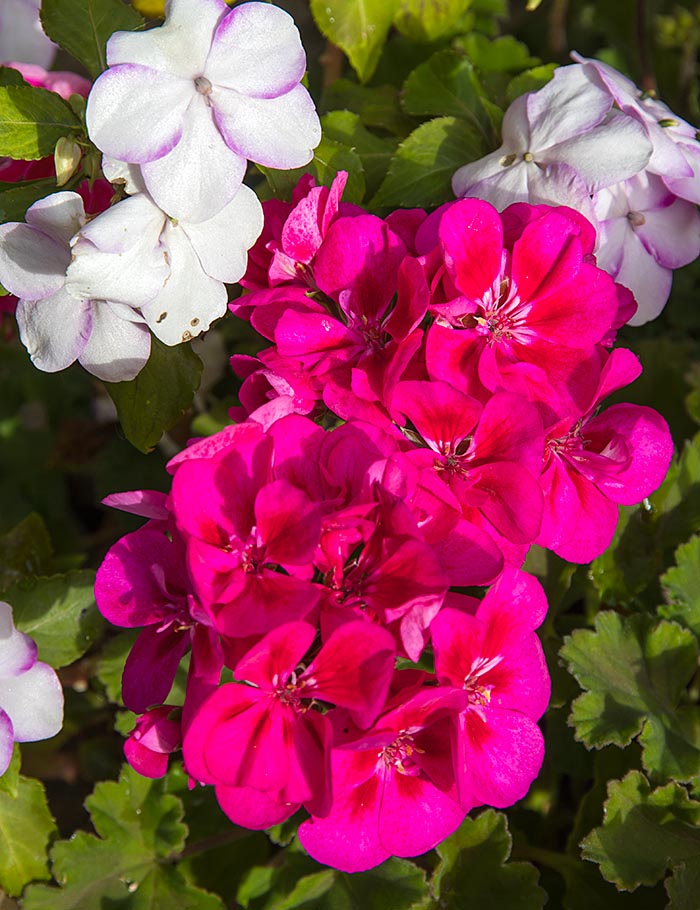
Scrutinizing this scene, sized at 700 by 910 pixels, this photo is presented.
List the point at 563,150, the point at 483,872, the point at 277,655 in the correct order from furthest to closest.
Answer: the point at 483,872 → the point at 563,150 → the point at 277,655

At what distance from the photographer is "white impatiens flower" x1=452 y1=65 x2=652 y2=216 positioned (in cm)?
105

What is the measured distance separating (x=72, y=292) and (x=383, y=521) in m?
0.39

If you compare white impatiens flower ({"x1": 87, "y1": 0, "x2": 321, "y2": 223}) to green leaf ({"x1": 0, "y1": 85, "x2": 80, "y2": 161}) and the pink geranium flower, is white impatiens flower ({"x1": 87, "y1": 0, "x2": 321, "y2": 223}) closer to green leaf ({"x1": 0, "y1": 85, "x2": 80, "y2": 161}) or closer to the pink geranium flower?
green leaf ({"x1": 0, "y1": 85, "x2": 80, "y2": 161})

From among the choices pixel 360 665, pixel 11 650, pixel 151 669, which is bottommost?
pixel 11 650

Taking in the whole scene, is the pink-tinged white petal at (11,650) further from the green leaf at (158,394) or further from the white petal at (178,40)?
the white petal at (178,40)

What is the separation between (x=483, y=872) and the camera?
119 centimetres

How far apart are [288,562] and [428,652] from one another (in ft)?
1.34

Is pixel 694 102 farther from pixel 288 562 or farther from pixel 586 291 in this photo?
pixel 288 562

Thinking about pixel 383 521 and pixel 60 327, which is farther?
pixel 60 327

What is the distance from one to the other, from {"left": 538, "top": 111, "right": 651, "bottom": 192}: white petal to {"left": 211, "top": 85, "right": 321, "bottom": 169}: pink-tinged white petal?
309 millimetres

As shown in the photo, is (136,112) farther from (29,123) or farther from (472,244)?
(472,244)

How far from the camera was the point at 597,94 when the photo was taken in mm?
1085

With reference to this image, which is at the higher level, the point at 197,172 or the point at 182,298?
the point at 197,172

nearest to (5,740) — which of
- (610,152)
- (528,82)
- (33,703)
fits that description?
(33,703)
